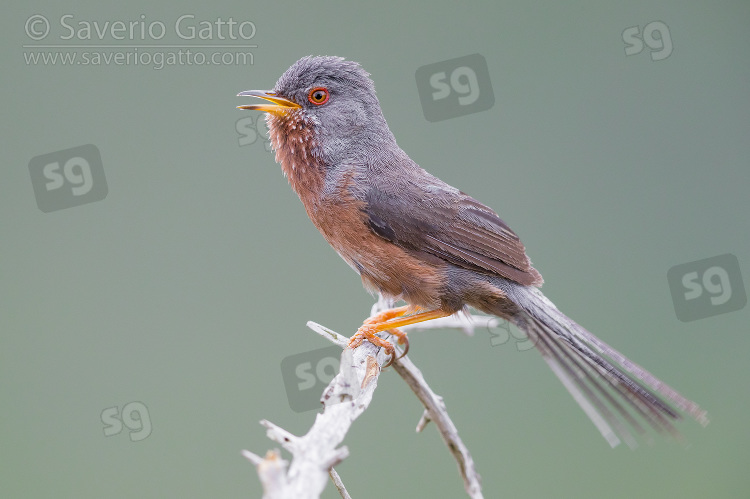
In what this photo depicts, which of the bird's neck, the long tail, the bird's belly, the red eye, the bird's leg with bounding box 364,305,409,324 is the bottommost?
the long tail

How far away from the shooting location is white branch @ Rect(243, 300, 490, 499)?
1486 millimetres

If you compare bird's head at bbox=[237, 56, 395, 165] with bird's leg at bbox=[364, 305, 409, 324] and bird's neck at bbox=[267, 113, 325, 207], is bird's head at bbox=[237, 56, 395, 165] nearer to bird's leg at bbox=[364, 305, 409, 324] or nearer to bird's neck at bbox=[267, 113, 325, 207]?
bird's neck at bbox=[267, 113, 325, 207]

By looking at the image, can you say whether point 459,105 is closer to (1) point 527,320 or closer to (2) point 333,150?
(2) point 333,150

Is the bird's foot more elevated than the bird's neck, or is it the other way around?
the bird's neck

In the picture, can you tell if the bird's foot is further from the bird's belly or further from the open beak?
the open beak

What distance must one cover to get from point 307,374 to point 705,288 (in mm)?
2521

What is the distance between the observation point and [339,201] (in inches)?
126

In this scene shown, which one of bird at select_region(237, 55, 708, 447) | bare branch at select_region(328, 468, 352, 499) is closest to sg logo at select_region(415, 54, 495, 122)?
bird at select_region(237, 55, 708, 447)

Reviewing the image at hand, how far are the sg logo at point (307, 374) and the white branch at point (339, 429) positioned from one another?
353 mm

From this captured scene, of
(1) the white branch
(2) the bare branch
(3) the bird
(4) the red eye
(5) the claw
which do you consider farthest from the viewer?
(5) the claw

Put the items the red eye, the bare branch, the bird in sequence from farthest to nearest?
the red eye
the bird
the bare branch

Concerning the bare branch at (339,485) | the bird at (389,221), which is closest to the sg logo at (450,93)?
the bird at (389,221)

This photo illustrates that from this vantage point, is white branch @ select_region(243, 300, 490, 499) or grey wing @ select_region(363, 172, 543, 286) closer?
white branch @ select_region(243, 300, 490, 499)

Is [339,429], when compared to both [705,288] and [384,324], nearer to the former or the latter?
[384,324]
